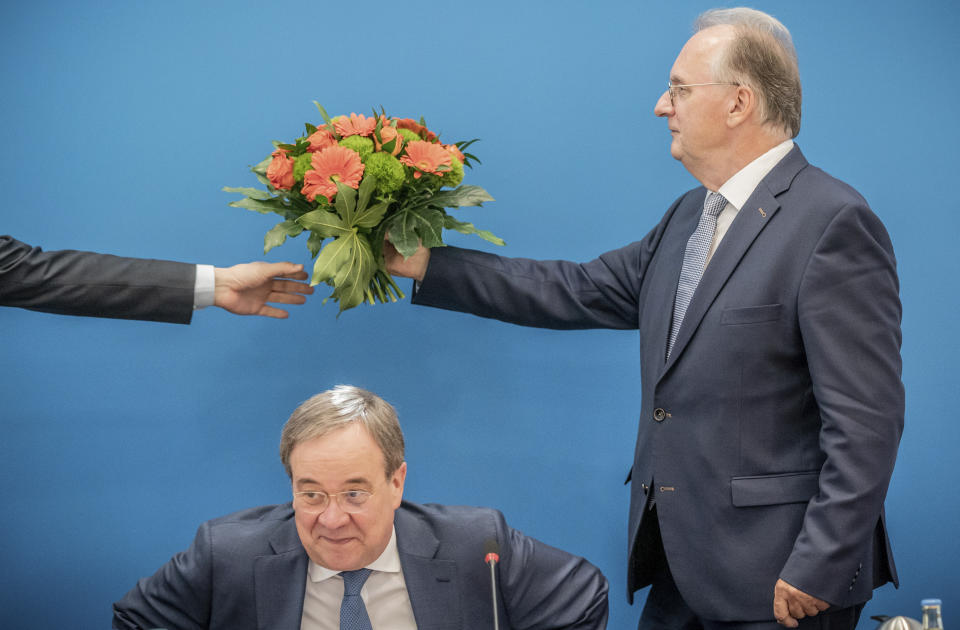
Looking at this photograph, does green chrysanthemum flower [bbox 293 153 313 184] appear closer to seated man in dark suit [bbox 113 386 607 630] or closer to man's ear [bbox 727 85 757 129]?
seated man in dark suit [bbox 113 386 607 630]

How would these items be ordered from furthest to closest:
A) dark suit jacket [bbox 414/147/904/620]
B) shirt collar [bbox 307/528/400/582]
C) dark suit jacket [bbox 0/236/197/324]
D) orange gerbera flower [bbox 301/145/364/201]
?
dark suit jacket [bbox 0/236/197/324]
orange gerbera flower [bbox 301/145/364/201]
shirt collar [bbox 307/528/400/582]
dark suit jacket [bbox 414/147/904/620]

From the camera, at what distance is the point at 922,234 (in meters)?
3.02

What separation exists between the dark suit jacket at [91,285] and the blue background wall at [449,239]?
0.97 feet

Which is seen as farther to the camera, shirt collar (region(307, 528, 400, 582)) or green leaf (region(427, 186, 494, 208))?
green leaf (region(427, 186, 494, 208))

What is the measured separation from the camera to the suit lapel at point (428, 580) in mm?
2197

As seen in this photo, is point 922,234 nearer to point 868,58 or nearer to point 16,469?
point 868,58

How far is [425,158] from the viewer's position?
2406 mm

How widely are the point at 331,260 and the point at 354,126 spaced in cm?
32

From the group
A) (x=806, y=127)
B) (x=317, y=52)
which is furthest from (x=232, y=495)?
(x=806, y=127)

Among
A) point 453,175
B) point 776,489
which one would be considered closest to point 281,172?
point 453,175

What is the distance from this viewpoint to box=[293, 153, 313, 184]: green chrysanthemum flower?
94.2 inches

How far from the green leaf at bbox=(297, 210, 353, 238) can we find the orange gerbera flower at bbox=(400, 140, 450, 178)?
20 centimetres

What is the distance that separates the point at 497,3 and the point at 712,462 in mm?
1490

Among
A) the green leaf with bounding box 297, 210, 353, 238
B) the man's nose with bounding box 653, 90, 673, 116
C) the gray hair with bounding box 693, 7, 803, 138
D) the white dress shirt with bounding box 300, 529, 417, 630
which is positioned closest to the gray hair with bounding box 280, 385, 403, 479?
the white dress shirt with bounding box 300, 529, 417, 630
